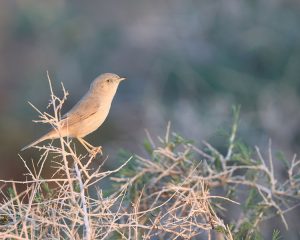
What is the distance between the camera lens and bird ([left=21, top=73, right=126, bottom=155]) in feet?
19.6

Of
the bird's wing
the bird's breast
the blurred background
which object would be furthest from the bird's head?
the blurred background

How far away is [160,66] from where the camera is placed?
53.8ft

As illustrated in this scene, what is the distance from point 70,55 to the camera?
19859 millimetres

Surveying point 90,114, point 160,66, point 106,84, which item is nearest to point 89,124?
point 90,114

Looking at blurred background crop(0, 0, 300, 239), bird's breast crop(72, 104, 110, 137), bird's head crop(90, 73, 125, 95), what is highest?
bird's head crop(90, 73, 125, 95)

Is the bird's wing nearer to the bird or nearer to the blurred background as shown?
the bird

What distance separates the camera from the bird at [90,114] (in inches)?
235

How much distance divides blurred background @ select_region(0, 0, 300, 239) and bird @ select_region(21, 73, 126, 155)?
124 inches

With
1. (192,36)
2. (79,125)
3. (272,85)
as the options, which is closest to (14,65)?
(192,36)

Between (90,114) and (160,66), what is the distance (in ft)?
34.2

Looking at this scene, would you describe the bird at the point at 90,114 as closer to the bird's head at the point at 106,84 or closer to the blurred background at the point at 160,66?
the bird's head at the point at 106,84

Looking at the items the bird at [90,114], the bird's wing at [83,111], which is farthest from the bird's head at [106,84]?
the bird's wing at [83,111]

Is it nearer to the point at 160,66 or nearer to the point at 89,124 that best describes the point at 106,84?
the point at 89,124

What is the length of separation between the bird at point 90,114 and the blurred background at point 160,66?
3.16 metres
